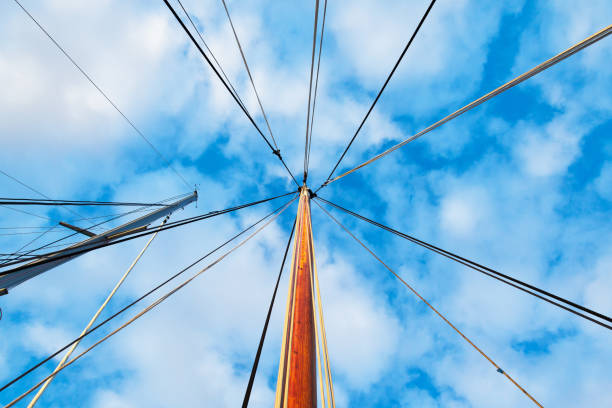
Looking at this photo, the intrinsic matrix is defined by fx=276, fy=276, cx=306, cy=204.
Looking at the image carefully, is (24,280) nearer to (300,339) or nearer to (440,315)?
(300,339)

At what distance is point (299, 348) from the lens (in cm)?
285

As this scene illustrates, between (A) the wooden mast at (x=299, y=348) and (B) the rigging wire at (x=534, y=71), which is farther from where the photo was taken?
(B) the rigging wire at (x=534, y=71)

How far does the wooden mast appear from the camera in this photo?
243 cm

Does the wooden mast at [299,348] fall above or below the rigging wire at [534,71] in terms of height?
below

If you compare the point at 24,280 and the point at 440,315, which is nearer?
the point at 24,280

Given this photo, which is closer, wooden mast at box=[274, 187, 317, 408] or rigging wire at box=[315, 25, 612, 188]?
wooden mast at box=[274, 187, 317, 408]

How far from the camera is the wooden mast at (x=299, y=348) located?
7.98ft

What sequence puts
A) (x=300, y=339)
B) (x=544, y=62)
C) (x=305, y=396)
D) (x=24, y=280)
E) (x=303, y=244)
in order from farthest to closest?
(x=24, y=280) → (x=303, y=244) → (x=544, y=62) → (x=300, y=339) → (x=305, y=396)

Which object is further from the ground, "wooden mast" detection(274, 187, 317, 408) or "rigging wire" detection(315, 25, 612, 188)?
"rigging wire" detection(315, 25, 612, 188)

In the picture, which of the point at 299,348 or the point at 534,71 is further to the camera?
the point at 534,71

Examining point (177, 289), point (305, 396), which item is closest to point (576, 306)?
point (305, 396)

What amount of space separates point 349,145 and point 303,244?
14.8ft

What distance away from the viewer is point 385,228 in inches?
320

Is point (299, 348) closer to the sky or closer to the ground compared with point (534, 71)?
closer to the ground
